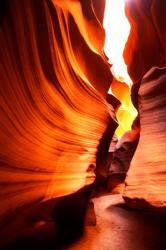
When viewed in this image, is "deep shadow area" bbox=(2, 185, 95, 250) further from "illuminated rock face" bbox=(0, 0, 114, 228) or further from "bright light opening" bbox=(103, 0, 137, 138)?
"bright light opening" bbox=(103, 0, 137, 138)

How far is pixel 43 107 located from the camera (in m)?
3.00

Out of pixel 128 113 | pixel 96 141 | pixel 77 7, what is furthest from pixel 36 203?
pixel 128 113

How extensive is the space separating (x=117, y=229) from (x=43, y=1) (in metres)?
3.93

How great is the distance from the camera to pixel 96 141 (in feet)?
14.3

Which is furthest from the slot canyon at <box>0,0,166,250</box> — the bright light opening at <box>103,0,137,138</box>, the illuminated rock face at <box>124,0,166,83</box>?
the bright light opening at <box>103,0,137,138</box>

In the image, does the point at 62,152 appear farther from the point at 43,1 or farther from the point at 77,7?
the point at 77,7

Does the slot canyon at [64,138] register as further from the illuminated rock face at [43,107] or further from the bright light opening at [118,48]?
the bright light opening at [118,48]

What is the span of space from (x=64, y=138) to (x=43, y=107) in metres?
0.59

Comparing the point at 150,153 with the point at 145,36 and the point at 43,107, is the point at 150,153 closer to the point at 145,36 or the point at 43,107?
the point at 43,107

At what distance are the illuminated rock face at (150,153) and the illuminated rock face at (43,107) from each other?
0.79 metres

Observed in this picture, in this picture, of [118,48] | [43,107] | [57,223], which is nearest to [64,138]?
[43,107]

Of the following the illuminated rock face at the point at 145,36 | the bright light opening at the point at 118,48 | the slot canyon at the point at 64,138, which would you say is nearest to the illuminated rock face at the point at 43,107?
the slot canyon at the point at 64,138

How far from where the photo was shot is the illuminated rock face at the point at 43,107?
2.23 metres

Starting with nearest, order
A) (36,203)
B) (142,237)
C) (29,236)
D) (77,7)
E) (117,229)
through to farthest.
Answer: (36,203)
(29,236)
(142,237)
(117,229)
(77,7)
